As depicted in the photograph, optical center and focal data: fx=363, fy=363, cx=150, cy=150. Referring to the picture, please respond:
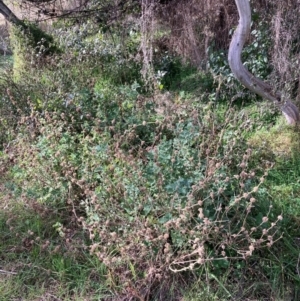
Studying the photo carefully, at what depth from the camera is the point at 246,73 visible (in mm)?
3609

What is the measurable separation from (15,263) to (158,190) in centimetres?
127

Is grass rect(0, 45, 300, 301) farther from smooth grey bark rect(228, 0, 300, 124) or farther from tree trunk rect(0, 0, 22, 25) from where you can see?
tree trunk rect(0, 0, 22, 25)

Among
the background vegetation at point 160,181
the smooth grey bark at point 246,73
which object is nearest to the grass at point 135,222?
the background vegetation at point 160,181

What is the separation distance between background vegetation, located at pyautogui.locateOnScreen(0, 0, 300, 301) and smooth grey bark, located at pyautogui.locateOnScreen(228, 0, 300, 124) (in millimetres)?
139

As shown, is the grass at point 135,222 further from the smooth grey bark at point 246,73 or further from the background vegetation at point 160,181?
the smooth grey bark at point 246,73

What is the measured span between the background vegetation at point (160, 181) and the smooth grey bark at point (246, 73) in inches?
5.5

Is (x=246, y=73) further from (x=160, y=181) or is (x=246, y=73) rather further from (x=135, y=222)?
(x=135, y=222)

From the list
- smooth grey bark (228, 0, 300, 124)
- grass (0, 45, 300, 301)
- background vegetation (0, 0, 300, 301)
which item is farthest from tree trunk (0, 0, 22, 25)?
smooth grey bark (228, 0, 300, 124)

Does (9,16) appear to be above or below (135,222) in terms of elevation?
above

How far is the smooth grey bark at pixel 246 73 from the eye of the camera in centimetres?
324

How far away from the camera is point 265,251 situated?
2564 millimetres

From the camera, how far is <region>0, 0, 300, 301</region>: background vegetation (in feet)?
8.03

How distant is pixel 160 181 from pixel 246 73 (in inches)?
65.5

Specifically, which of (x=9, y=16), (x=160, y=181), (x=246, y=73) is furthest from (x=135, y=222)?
(x=9, y=16)
